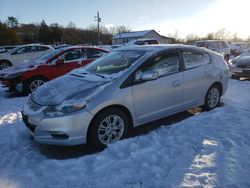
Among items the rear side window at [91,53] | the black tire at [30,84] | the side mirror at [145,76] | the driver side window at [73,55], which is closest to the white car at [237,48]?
the rear side window at [91,53]

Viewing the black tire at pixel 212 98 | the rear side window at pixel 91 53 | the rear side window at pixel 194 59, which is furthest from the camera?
the rear side window at pixel 91 53

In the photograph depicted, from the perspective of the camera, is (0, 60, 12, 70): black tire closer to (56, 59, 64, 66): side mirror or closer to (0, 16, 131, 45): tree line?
(56, 59, 64, 66): side mirror

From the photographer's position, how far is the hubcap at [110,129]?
456cm

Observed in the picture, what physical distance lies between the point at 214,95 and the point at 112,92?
3.01m

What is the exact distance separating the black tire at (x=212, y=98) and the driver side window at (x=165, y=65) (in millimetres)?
1261

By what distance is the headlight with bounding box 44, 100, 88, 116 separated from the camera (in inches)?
170

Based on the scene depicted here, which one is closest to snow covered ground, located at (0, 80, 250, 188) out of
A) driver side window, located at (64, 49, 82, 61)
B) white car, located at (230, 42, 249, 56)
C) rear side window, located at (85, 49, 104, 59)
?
driver side window, located at (64, 49, 82, 61)

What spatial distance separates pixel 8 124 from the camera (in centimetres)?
596

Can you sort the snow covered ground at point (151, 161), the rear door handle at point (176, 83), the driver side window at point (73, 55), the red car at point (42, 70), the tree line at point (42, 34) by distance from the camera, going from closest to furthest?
the snow covered ground at point (151, 161)
the rear door handle at point (176, 83)
the red car at point (42, 70)
the driver side window at point (73, 55)
the tree line at point (42, 34)

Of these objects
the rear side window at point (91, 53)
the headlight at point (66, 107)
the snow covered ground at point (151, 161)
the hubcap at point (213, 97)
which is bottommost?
the snow covered ground at point (151, 161)

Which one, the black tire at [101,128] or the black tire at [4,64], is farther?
the black tire at [4,64]

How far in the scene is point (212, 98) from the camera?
657 centimetres

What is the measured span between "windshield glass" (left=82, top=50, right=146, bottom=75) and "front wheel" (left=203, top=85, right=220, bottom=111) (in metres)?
1.96

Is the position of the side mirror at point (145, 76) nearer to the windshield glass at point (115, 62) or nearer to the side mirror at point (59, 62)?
the windshield glass at point (115, 62)
